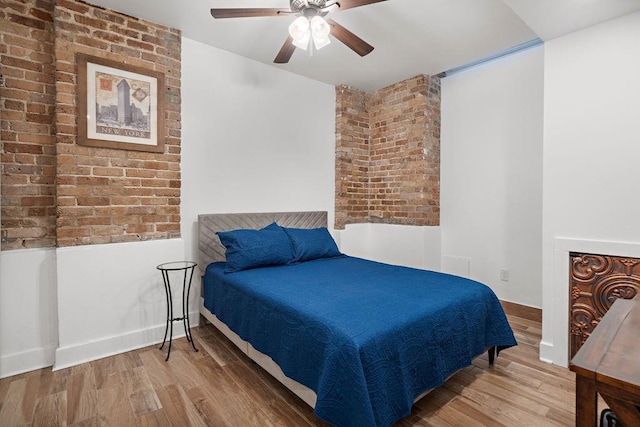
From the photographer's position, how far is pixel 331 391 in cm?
143

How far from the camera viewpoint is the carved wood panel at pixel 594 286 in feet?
6.84

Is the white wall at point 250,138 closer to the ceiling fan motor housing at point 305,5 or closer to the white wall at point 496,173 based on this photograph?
the ceiling fan motor housing at point 305,5

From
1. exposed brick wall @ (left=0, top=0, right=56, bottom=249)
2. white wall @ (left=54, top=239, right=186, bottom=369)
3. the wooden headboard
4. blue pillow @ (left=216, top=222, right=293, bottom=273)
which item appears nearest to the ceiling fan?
exposed brick wall @ (left=0, top=0, right=56, bottom=249)

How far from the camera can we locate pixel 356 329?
4.99 ft

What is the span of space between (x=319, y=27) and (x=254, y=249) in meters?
1.77

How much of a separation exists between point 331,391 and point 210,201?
7.23 ft

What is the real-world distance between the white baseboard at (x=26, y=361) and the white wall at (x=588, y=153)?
3.69m

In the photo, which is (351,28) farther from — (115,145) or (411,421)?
(411,421)

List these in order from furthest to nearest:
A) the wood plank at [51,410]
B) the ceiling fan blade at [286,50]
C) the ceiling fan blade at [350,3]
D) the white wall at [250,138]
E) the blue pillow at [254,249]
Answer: the white wall at [250,138] → the blue pillow at [254,249] → the ceiling fan blade at [286,50] → the ceiling fan blade at [350,3] → the wood plank at [51,410]

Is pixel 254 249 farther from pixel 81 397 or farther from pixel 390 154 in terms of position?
pixel 390 154

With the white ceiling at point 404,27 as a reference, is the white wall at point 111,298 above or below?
below

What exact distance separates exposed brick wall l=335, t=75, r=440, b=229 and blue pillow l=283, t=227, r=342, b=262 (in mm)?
764

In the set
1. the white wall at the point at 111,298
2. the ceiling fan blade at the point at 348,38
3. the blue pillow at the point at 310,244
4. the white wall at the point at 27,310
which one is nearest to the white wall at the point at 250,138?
the white wall at the point at 111,298

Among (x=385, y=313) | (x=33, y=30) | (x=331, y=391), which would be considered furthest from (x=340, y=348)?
(x=33, y=30)
